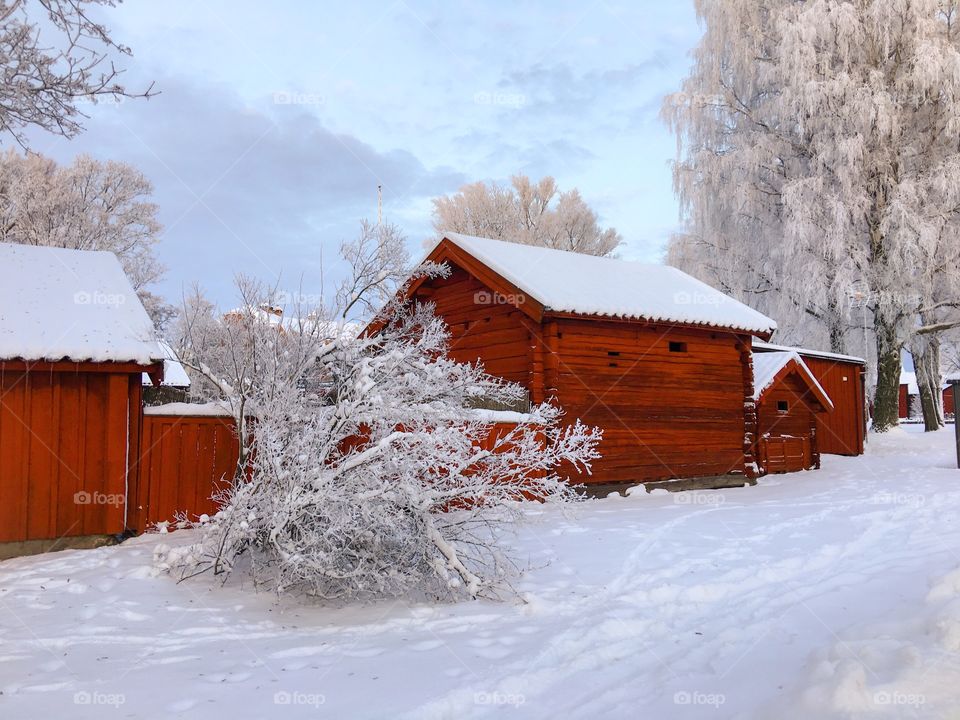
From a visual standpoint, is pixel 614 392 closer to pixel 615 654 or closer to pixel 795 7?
pixel 615 654

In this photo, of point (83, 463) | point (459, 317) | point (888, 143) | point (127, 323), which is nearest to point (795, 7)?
point (888, 143)

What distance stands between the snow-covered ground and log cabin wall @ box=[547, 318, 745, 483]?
178 inches

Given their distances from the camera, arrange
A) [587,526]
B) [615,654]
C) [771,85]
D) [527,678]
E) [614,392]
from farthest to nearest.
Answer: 1. [771,85]
2. [614,392]
3. [587,526]
4. [615,654]
5. [527,678]

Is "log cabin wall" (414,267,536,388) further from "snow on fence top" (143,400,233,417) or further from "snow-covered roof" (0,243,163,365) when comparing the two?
"snow-covered roof" (0,243,163,365)

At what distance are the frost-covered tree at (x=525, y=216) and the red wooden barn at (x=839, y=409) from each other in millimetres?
15123

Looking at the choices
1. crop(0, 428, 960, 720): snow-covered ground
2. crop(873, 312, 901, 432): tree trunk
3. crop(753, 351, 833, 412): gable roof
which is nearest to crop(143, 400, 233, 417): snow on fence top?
crop(0, 428, 960, 720): snow-covered ground

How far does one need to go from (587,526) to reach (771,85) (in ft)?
60.7

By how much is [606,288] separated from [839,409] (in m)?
10.7

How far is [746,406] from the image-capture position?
628 inches

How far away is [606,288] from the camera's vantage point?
14570mm

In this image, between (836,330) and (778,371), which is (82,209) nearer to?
(778,371)

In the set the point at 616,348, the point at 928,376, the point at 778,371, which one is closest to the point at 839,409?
the point at 778,371

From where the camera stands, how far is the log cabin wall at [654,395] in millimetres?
13336

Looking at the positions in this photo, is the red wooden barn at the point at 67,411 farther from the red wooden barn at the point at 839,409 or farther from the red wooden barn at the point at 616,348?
the red wooden barn at the point at 839,409
